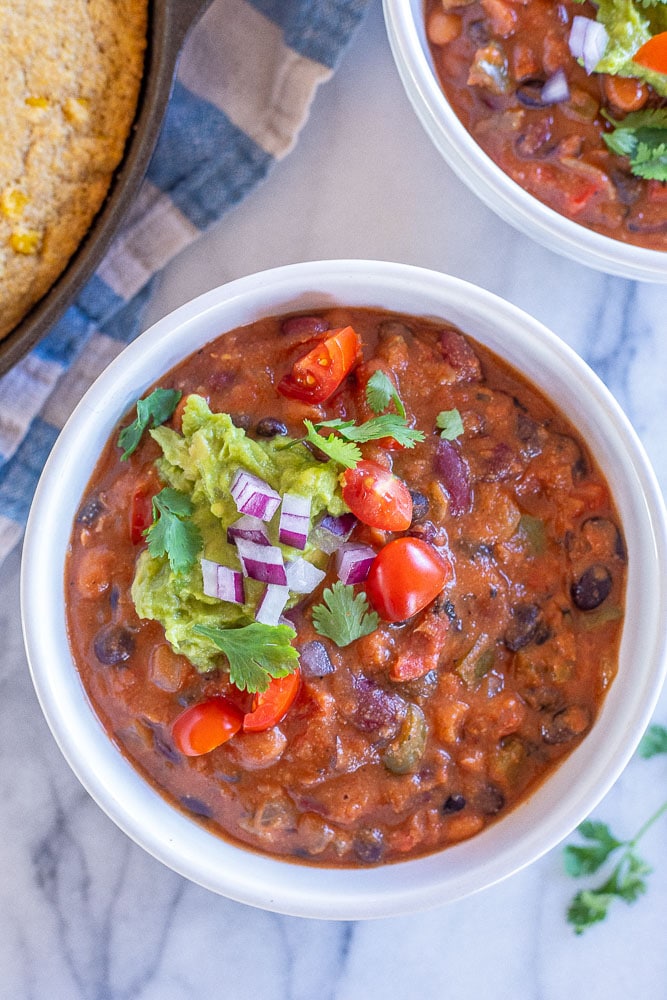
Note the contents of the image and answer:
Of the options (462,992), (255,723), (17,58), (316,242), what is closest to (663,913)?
(462,992)

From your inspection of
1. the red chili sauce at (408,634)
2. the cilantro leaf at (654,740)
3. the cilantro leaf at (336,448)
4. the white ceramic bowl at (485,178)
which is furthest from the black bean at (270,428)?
the cilantro leaf at (654,740)

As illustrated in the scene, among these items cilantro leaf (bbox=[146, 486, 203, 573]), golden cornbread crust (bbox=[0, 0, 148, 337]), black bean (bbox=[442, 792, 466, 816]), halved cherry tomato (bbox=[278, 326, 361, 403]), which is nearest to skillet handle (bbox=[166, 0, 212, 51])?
golden cornbread crust (bbox=[0, 0, 148, 337])

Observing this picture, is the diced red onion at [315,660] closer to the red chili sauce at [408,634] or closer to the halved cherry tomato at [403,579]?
the red chili sauce at [408,634]

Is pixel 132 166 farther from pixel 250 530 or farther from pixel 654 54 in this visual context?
→ pixel 654 54

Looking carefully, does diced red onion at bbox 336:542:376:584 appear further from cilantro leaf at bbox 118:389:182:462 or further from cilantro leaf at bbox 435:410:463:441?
cilantro leaf at bbox 118:389:182:462

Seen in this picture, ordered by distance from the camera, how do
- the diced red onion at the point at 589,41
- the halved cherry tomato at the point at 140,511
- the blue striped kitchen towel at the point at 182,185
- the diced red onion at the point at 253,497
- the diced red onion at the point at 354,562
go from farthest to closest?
1. the blue striped kitchen towel at the point at 182,185
2. the diced red onion at the point at 589,41
3. the halved cherry tomato at the point at 140,511
4. the diced red onion at the point at 354,562
5. the diced red onion at the point at 253,497

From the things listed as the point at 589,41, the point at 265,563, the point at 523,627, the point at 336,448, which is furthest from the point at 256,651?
the point at 589,41
